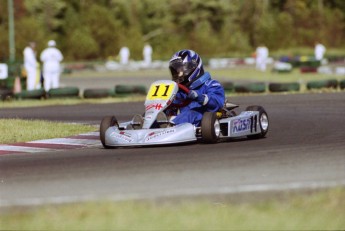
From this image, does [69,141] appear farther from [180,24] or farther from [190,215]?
[180,24]

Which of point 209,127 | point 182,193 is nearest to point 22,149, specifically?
point 209,127

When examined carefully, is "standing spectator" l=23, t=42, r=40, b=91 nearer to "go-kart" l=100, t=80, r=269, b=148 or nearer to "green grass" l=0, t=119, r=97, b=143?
"green grass" l=0, t=119, r=97, b=143

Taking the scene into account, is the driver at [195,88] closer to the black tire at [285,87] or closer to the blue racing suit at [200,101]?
the blue racing suit at [200,101]

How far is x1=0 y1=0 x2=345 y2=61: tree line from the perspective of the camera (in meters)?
66.3

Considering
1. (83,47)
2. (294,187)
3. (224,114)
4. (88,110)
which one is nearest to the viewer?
(294,187)

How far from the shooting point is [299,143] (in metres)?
11.3

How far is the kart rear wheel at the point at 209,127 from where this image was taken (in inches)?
441

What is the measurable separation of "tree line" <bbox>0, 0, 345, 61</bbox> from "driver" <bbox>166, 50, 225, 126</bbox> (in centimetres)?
5040

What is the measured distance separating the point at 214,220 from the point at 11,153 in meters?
5.49

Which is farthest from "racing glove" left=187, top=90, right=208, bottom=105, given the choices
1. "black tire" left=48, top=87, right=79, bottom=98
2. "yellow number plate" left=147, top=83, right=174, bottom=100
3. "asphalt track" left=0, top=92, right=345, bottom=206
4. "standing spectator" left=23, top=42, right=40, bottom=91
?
"standing spectator" left=23, top=42, right=40, bottom=91

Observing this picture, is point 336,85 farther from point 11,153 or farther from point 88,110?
point 11,153

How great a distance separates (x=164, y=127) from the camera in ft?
37.6

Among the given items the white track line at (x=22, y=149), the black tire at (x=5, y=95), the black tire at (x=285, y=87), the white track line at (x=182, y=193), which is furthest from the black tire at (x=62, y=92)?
the white track line at (x=182, y=193)

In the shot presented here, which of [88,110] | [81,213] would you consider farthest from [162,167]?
[88,110]
